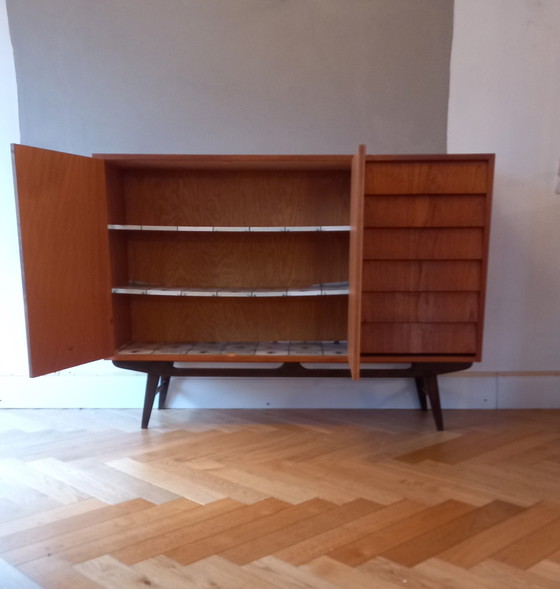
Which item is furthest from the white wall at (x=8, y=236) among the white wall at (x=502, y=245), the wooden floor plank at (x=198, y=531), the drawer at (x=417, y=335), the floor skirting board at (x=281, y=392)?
the drawer at (x=417, y=335)

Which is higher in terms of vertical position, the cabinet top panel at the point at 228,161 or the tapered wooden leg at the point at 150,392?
the cabinet top panel at the point at 228,161

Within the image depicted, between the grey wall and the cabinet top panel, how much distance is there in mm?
287

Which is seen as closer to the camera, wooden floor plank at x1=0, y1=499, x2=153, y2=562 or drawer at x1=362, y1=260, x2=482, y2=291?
wooden floor plank at x1=0, y1=499, x2=153, y2=562

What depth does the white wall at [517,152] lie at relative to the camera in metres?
2.32

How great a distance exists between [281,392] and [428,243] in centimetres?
102

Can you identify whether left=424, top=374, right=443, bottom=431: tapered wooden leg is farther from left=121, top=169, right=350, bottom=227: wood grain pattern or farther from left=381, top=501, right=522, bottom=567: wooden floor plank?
left=121, top=169, right=350, bottom=227: wood grain pattern

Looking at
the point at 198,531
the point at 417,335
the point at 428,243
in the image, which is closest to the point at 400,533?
the point at 198,531

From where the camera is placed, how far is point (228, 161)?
6.70 ft

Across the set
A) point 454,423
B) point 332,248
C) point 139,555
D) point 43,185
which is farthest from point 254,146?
point 139,555

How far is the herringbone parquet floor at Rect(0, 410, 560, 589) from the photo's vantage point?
1255 mm

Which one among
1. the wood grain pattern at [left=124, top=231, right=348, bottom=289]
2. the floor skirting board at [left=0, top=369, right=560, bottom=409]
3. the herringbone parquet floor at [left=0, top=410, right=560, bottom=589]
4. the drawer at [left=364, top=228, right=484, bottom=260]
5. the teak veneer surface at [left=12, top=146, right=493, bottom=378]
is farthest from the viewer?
the floor skirting board at [left=0, top=369, right=560, bottom=409]

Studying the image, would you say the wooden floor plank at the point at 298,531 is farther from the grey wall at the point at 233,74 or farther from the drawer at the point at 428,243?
the grey wall at the point at 233,74

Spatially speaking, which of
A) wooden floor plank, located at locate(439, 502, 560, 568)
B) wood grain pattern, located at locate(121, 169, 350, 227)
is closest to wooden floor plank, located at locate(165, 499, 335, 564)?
wooden floor plank, located at locate(439, 502, 560, 568)

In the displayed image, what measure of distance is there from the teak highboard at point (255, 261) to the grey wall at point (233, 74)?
0.72ft
